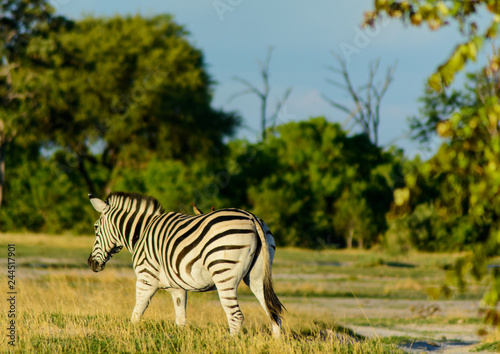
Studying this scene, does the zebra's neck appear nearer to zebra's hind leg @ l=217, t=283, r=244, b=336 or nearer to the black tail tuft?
zebra's hind leg @ l=217, t=283, r=244, b=336

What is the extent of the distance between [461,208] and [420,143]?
161ft

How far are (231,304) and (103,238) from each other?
2746 mm

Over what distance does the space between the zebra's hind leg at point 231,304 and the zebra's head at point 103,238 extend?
93.1 inches

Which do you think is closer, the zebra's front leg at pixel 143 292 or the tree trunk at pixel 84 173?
the zebra's front leg at pixel 143 292

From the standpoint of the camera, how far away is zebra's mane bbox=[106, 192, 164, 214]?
9734 millimetres

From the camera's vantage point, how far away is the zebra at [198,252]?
325 inches

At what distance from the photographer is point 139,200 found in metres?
9.79

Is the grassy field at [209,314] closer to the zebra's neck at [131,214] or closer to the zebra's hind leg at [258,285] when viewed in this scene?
the zebra's hind leg at [258,285]

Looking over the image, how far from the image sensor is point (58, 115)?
39531 mm

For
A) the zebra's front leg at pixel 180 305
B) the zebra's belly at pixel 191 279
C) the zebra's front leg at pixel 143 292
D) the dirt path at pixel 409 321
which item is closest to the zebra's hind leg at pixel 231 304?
the zebra's belly at pixel 191 279

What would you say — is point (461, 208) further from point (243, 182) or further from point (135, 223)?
point (243, 182)

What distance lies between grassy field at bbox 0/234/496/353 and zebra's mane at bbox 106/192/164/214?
1673 millimetres

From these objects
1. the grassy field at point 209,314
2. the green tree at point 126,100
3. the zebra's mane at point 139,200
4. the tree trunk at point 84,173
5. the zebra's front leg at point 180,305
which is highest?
the green tree at point 126,100

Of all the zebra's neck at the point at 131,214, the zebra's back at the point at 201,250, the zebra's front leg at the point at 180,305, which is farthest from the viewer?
the zebra's neck at the point at 131,214
